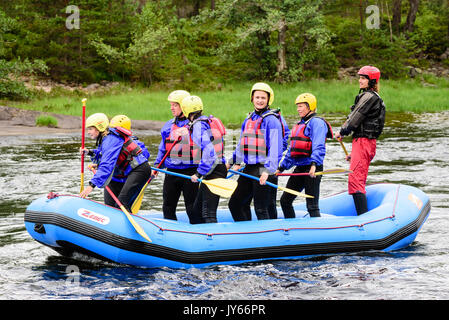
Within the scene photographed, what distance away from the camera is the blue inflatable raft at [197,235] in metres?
5.57

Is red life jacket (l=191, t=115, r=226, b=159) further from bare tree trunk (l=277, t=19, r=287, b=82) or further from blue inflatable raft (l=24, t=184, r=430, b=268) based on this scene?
bare tree trunk (l=277, t=19, r=287, b=82)

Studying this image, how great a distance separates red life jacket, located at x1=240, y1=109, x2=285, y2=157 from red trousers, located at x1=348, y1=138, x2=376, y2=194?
85 cm

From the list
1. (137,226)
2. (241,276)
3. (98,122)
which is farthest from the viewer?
(98,122)

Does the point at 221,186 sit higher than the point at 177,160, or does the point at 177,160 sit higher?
the point at 177,160

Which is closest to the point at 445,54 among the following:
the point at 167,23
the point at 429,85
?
the point at 429,85

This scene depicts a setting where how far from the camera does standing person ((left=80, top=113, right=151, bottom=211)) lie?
19.0 feet

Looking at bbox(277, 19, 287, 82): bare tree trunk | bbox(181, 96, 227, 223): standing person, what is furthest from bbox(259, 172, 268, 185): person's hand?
bbox(277, 19, 287, 82): bare tree trunk

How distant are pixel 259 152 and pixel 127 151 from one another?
131 cm

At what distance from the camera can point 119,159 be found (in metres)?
6.04

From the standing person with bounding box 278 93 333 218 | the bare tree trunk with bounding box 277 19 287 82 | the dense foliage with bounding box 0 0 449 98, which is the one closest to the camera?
the standing person with bounding box 278 93 333 218

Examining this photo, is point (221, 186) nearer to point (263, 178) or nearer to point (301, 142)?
point (263, 178)

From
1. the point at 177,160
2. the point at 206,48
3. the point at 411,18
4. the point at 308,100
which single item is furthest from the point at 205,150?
the point at 411,18
